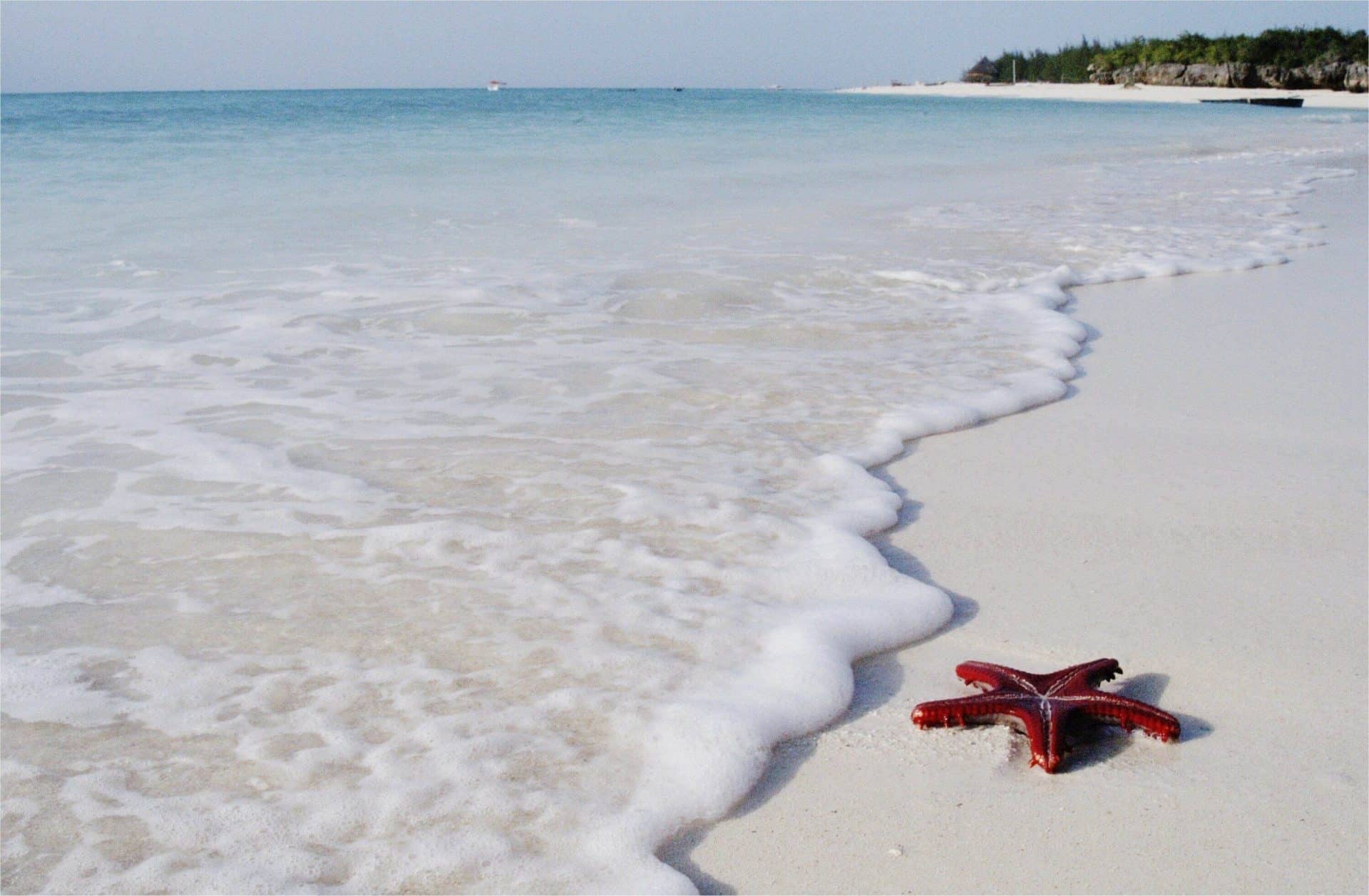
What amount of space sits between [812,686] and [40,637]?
1858mm

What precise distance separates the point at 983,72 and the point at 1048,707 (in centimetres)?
10633

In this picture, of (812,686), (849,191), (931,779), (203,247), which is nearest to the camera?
(931,779)

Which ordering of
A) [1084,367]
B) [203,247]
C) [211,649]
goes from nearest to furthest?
[211,649] < [1084,367] < [203,247]

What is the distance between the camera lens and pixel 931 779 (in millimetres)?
2096

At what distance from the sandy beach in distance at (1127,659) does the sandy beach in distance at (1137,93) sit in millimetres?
54852

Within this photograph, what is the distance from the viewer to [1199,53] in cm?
7494

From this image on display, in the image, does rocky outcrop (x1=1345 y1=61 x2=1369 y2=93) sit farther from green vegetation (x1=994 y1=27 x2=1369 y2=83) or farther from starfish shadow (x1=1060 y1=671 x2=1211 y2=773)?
starfish shadow (x1=1060 y1=671 x2=1211 y2=773)

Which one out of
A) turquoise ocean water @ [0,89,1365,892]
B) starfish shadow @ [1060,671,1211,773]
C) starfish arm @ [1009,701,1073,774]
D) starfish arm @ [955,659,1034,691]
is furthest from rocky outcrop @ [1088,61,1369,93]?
starfish arm @ [1009,701,1073,774]

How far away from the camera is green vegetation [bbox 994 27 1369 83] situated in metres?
64.1

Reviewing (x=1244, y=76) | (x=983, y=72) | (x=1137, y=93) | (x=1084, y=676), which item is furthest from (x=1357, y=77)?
(x=1084, y=676)

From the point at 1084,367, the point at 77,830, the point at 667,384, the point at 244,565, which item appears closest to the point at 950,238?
the point at 1084,367

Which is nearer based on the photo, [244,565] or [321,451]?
[244,565]

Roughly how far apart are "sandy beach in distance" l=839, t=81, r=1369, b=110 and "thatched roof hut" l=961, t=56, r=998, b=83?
2.23 meters

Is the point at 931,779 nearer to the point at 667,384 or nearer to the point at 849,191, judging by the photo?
the point at 667,384
